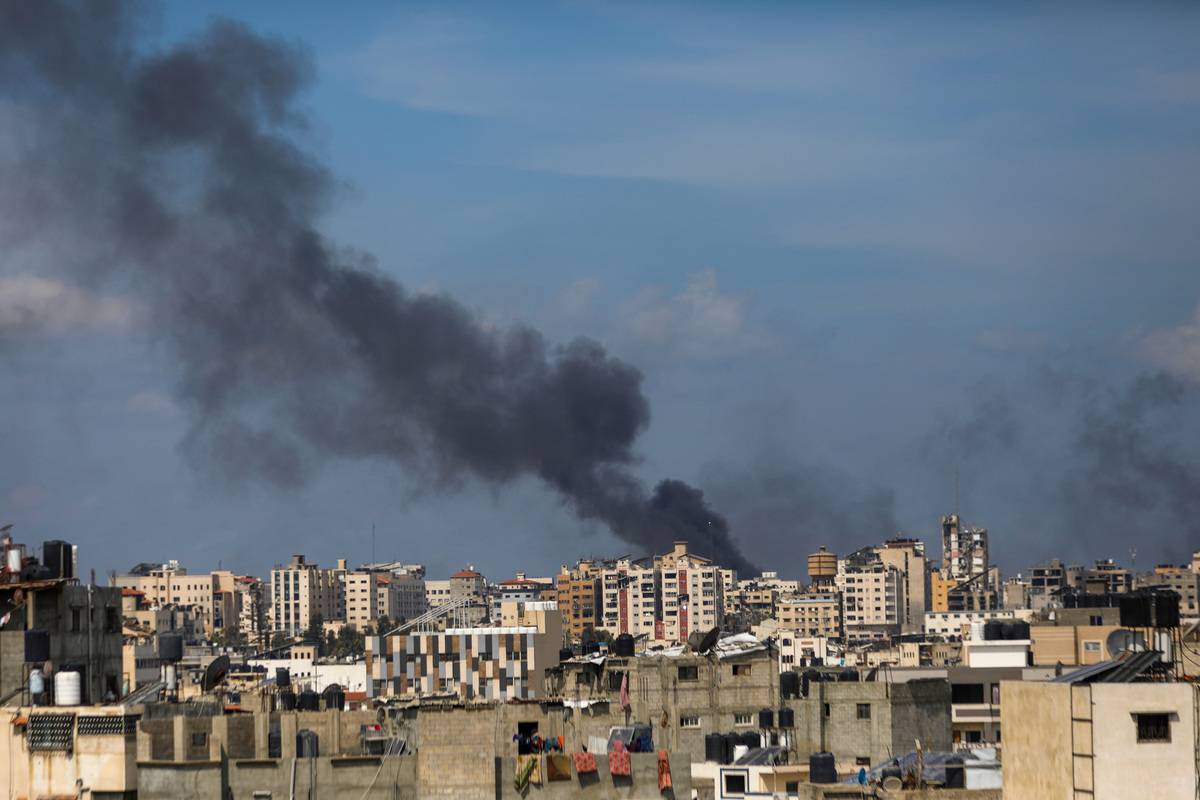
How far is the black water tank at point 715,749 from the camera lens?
56.8m

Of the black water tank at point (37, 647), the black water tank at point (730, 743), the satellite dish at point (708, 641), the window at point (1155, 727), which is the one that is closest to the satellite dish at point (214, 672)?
the black water tank at point (37, 647)

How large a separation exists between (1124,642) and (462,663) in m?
85.3

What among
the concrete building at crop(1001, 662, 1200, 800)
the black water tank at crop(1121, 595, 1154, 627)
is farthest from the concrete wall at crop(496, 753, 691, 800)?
the concrete building at crop(1001, 662, 1200, 800)

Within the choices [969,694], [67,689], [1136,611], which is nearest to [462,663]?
[969,694]

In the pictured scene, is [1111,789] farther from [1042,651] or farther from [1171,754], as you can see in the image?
[1042,651]

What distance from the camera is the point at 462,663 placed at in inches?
4668

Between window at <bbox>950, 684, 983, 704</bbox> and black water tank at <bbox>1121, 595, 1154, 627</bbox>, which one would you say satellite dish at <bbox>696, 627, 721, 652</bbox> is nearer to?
window at <bbox>950, 684, 983, 704</bbox>

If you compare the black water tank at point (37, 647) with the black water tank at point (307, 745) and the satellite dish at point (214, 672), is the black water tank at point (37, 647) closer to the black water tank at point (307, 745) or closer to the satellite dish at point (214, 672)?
the black water tank at point (307, 745)

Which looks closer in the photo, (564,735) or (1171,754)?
(1171,754)

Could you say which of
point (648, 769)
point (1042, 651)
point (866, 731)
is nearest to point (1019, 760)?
point (648, 769)

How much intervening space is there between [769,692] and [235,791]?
119 ft

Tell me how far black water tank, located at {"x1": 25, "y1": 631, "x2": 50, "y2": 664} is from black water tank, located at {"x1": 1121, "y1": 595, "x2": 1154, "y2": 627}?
20.8 meters

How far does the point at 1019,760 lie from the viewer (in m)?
32.1

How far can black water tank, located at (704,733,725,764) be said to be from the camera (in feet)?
186
